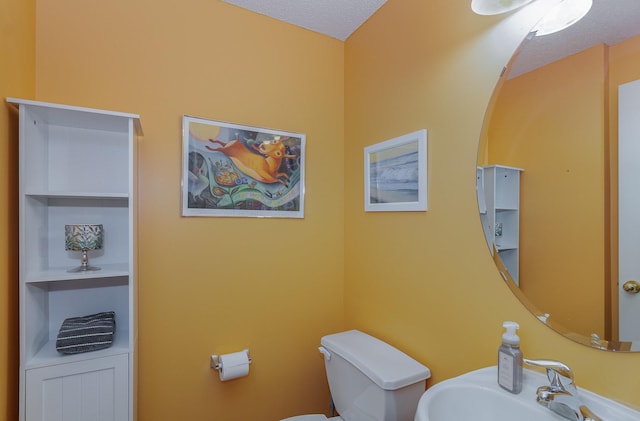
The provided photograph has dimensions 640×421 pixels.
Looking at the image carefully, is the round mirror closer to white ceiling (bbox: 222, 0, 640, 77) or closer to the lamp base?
white ceiling (bbox: 222, 0, 640, 77)

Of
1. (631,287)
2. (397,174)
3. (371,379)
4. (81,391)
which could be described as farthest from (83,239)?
(631,287)

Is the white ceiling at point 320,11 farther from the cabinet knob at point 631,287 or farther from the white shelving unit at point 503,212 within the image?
the cabinet knob at point 631,287

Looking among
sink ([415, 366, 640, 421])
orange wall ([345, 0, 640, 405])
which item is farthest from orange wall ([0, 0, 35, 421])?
orange wall ([345, 0, 640, 405])

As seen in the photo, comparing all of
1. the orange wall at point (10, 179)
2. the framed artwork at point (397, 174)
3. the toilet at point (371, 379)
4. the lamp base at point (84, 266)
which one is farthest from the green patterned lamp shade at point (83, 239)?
the framed artwork at point (397, 174)

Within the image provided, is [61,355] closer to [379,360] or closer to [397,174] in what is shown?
[379,360]

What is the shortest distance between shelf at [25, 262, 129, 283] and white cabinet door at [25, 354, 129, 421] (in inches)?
12.2

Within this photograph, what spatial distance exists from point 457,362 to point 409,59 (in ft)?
4.33

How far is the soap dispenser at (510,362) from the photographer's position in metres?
0.93

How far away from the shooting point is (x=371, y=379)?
1264 millimetres

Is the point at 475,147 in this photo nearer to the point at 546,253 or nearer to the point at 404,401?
the point at 546,253

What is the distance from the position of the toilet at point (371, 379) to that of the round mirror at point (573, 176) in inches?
21.6

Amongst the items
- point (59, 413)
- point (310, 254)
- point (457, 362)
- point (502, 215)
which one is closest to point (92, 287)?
point (59, 413)

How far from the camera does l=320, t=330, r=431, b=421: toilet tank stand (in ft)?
4.00

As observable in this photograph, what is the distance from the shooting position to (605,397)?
2.81ft
